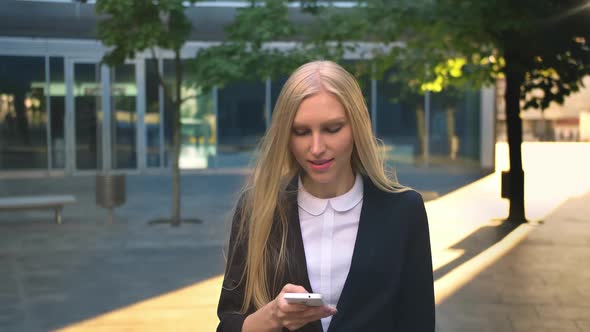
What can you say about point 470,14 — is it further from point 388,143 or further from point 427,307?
point 388,143

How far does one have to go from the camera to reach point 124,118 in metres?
25.8

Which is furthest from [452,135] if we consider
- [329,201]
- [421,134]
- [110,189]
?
[329,201]

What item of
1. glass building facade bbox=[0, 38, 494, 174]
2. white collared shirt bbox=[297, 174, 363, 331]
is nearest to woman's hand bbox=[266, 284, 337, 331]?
white collared shirt bbox=[297, 174, 363, 331]

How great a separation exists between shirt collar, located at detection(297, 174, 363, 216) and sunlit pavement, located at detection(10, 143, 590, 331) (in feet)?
15.4

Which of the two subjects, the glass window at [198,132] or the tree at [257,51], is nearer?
the tree at [257,51]

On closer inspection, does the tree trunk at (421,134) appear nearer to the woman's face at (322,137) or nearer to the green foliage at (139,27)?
the green foliage at (139,27)

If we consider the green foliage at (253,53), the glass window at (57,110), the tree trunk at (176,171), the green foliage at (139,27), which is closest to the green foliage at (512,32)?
the green foliage at (253,53)

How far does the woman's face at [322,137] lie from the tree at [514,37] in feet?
33.4

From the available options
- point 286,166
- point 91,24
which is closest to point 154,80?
point 91,24

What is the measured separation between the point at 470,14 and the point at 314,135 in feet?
35.2

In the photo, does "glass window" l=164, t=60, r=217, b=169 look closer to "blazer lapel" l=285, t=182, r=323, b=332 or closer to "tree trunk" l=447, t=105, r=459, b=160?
"tree trunk" l=447, t=105, r=459, b=160

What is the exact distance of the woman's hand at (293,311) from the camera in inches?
75.5

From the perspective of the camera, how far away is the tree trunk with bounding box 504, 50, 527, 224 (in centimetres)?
1330

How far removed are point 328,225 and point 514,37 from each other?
36.0 feet
